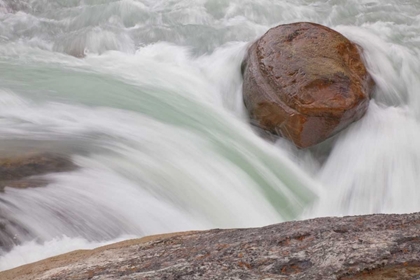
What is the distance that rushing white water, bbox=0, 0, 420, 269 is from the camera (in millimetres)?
3938

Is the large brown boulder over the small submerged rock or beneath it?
beneath

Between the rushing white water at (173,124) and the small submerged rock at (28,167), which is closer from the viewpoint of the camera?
the small submerged rock at (28,167)

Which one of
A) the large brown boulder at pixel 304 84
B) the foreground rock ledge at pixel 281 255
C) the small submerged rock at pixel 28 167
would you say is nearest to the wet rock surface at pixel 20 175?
the small submerged rock at pixel 28 167

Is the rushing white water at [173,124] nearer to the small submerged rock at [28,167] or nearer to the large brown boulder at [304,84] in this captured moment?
the small submerged rock at [28,167]

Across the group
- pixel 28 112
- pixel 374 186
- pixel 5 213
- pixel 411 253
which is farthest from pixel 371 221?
pixel 28 112

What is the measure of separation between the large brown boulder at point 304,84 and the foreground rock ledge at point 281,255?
3017 millimetres

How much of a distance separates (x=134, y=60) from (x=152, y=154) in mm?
2716

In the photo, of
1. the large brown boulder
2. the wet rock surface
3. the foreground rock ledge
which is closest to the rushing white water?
the wet rock surface

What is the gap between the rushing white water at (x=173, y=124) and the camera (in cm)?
394

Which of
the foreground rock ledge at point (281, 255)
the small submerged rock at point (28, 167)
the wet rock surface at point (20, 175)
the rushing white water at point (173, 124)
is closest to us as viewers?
the foreground rock ledge at point (281, 255)

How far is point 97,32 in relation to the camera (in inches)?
300

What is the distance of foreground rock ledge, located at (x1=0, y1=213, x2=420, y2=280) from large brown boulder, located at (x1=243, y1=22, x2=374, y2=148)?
Result: 3017mm

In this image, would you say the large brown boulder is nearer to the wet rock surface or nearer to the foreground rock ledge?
the wet rock surface

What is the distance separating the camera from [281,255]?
2146 mm
